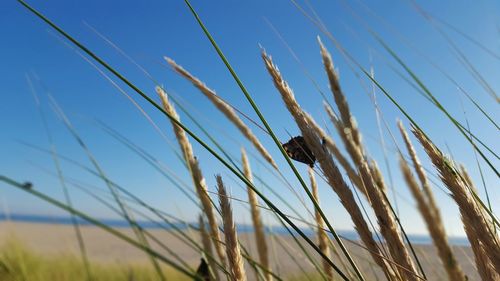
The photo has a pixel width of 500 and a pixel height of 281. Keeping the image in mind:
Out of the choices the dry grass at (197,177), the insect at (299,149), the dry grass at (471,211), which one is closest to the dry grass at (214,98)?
the dry grass at (197,177)

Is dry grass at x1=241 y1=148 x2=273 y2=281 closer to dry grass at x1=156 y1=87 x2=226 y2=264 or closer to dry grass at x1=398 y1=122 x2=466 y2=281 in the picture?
dry grass at x1=156 y1=87 x2=226 y2=264

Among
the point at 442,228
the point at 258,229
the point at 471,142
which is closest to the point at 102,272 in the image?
the point at 258,229

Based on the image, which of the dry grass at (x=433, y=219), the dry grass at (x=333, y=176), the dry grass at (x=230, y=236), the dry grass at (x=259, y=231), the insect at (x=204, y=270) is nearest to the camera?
the dry grass at (x=433, y=219)

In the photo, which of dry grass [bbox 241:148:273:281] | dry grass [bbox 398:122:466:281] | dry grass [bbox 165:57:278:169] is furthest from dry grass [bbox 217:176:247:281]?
dry grass [bbox 398:122:466:281]

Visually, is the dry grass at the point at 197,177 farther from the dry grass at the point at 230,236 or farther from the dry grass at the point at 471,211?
the dry grass at the point at 471,211

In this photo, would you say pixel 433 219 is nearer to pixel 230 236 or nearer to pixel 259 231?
pixel 230 236

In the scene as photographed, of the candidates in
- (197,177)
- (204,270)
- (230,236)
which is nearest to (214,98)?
(197,177)

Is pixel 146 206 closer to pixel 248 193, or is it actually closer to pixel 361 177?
pixel 248 193

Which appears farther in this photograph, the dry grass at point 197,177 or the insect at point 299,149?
the insect at point 299,149
